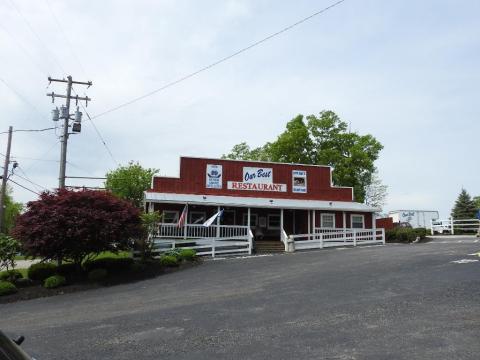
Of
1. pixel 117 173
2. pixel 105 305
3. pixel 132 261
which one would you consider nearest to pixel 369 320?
pixel 105 305

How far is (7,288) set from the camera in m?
15.3

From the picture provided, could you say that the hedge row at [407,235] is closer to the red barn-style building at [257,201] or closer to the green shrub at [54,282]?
the red barn-style building at [257,201]

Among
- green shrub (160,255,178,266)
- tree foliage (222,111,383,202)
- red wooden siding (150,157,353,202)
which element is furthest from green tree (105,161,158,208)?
green shrub (160,255,178,266)

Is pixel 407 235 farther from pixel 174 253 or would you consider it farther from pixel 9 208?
pixel 9 208

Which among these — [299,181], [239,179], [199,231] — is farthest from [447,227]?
[199,231]

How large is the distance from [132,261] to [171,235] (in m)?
6.03

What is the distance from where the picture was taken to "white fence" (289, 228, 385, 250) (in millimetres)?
26188

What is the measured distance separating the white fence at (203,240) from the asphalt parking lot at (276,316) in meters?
6.24

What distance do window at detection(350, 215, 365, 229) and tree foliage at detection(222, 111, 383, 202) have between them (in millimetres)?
13033

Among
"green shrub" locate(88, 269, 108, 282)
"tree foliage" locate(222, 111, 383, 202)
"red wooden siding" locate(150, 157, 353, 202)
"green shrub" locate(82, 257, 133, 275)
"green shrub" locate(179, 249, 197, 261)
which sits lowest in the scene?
"green shrub" locate(88, 269, 108, 282)

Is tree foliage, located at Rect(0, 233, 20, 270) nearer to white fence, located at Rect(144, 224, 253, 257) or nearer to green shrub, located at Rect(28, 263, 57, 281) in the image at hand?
green shrub, located at Rect(28, 263, 57, 281)

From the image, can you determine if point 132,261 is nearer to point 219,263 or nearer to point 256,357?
point 219,263

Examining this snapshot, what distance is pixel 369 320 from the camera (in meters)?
8.58

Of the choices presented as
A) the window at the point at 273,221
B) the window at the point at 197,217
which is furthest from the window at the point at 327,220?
the window at the point at 197,217
